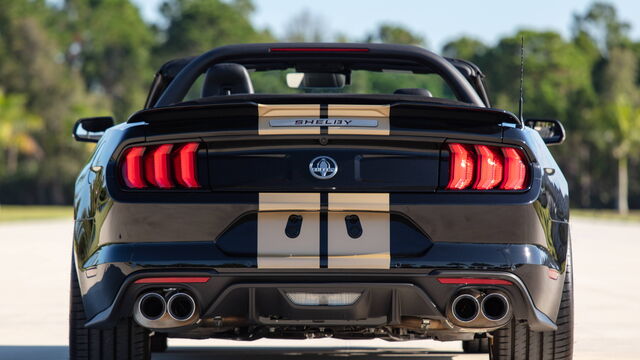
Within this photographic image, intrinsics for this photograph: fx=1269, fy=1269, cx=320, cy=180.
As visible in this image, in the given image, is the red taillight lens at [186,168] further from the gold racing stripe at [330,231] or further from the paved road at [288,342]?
the paved road at [288,342]

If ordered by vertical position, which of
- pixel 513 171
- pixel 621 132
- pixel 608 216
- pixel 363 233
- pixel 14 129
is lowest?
pixel 608 216

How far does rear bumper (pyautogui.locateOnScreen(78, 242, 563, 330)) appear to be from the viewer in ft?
14.7

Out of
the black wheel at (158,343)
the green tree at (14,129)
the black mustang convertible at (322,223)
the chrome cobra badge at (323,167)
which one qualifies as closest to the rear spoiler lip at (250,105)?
the black mustang convertible at (322,223)

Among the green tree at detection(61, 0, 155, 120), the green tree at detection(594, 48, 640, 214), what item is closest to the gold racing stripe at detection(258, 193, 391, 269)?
the green tree at detection(594, 48, 640, 214)

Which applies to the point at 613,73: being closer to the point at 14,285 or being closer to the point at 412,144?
the point at 14,285

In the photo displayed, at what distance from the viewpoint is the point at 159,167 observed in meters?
4.62

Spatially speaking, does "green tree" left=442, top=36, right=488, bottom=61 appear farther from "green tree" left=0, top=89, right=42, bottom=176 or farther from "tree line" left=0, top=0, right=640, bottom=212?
"green tree" left=0, top=89, right=42, bottom=176

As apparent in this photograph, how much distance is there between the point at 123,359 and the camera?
16.5 feet

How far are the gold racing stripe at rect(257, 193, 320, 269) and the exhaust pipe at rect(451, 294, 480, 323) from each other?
1.70 ft

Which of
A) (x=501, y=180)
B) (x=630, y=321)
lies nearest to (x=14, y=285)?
(x=630, y=321)

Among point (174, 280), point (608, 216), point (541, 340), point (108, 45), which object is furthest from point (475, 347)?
point (108, 45)

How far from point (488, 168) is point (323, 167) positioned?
1.97 feet

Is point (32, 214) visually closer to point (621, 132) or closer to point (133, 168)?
point (621, 132)

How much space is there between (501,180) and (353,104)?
2.05 feet
